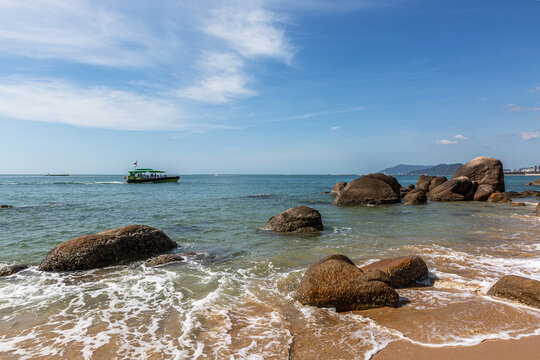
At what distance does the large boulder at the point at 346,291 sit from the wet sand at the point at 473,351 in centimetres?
124

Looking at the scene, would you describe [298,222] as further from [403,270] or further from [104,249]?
[104,249]

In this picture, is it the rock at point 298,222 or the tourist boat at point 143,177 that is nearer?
the rock at point 298,222

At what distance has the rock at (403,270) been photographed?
21.2ft

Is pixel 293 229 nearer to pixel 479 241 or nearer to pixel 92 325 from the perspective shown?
pixel 479 241

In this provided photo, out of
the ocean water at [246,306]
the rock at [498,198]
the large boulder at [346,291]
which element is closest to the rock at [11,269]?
the ocean water at [246,306]

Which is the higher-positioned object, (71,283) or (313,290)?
(313,290)

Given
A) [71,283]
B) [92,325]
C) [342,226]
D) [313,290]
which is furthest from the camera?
[342,226]

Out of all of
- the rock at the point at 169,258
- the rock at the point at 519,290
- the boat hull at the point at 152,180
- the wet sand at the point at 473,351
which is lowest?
the rock at the point at 169,258

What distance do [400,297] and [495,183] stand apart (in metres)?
31.8

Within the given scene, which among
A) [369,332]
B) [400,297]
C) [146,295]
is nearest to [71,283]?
[146,295]

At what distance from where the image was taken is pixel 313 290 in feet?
18.3

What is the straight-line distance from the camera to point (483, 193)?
26812 millimetres

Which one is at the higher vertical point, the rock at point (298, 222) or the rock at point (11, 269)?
the rock at point (298, 222)

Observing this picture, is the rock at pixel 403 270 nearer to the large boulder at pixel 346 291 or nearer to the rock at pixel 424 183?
the large boulder at pixel 346 291
